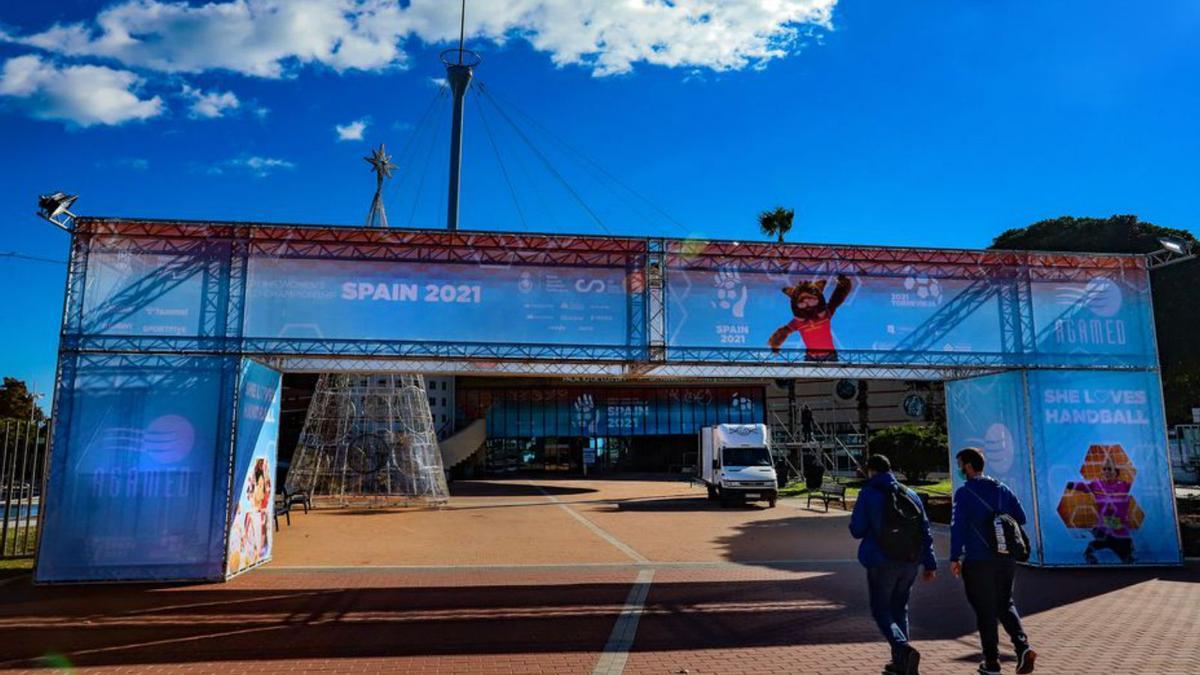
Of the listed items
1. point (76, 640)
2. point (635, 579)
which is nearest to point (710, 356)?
point (635, 579)

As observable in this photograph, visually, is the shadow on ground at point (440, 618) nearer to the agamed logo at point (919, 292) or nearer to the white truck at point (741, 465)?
the agamed logo at point (919, 292)

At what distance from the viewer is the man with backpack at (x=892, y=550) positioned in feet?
20.0

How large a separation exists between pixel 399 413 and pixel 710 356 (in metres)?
A: 19.0

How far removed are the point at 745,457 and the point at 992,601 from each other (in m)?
20.5

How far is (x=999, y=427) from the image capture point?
1337cm

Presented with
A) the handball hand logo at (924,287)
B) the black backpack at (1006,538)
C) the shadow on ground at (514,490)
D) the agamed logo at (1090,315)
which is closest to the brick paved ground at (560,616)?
the black backpack at (1006,538)

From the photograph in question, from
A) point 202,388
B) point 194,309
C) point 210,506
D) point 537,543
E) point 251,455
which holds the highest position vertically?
point 194,309

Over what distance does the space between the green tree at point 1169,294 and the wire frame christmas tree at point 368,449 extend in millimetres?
22586

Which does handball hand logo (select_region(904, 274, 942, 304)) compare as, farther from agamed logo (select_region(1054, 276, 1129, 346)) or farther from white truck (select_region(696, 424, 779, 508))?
white truck (select_region(696, 424, 779, 508))

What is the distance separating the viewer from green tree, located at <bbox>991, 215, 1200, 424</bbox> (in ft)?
87.7

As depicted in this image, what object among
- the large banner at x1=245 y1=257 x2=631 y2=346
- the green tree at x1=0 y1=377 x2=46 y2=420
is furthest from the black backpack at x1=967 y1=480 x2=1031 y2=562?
the green tree at x1=0 y1=377 x2=46 y2=420

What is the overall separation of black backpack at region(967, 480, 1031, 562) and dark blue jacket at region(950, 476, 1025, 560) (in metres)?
0.02

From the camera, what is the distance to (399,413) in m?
29.0

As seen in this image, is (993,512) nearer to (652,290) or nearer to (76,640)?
(652,290)
